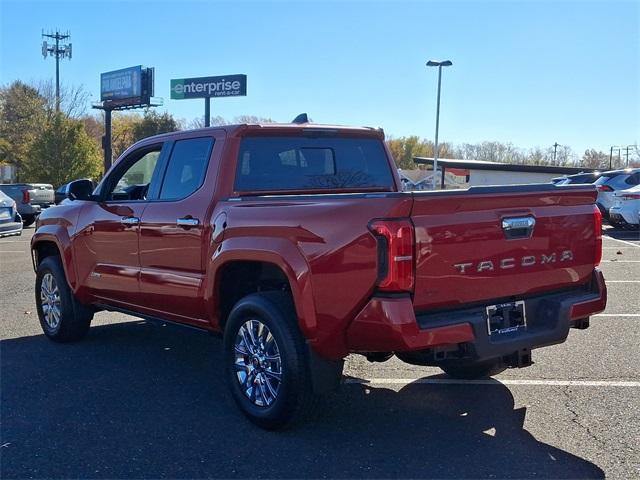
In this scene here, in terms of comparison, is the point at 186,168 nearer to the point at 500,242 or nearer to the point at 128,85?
the point at 500,242

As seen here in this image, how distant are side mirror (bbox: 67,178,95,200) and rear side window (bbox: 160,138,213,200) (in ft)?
3.83

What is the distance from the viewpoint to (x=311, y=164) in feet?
17.4

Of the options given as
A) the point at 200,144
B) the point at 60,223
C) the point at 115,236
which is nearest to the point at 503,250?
the point at 200,144

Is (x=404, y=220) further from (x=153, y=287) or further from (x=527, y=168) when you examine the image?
(x=527, y=168)

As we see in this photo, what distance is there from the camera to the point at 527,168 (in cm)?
5466

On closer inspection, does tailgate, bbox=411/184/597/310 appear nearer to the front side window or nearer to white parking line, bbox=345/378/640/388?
white parking line, bbox=345/378/640/388

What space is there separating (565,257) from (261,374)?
2067 mm

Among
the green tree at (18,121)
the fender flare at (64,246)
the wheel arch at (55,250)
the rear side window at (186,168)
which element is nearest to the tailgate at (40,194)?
the wheel arch at (55,250)

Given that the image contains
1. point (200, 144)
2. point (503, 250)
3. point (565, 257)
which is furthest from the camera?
point (200, 144)

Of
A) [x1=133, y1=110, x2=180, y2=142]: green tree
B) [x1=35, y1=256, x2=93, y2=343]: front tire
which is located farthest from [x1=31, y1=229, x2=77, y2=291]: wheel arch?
[x1=133, y1=110, x2=180, y2=142]: green tree

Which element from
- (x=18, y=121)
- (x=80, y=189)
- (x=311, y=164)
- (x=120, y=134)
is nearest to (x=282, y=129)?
(x=311, y=164)

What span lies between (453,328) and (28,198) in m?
20.6

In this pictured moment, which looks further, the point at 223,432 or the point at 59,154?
the point at 59,154

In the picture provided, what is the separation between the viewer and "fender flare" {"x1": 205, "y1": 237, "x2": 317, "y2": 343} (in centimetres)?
387
